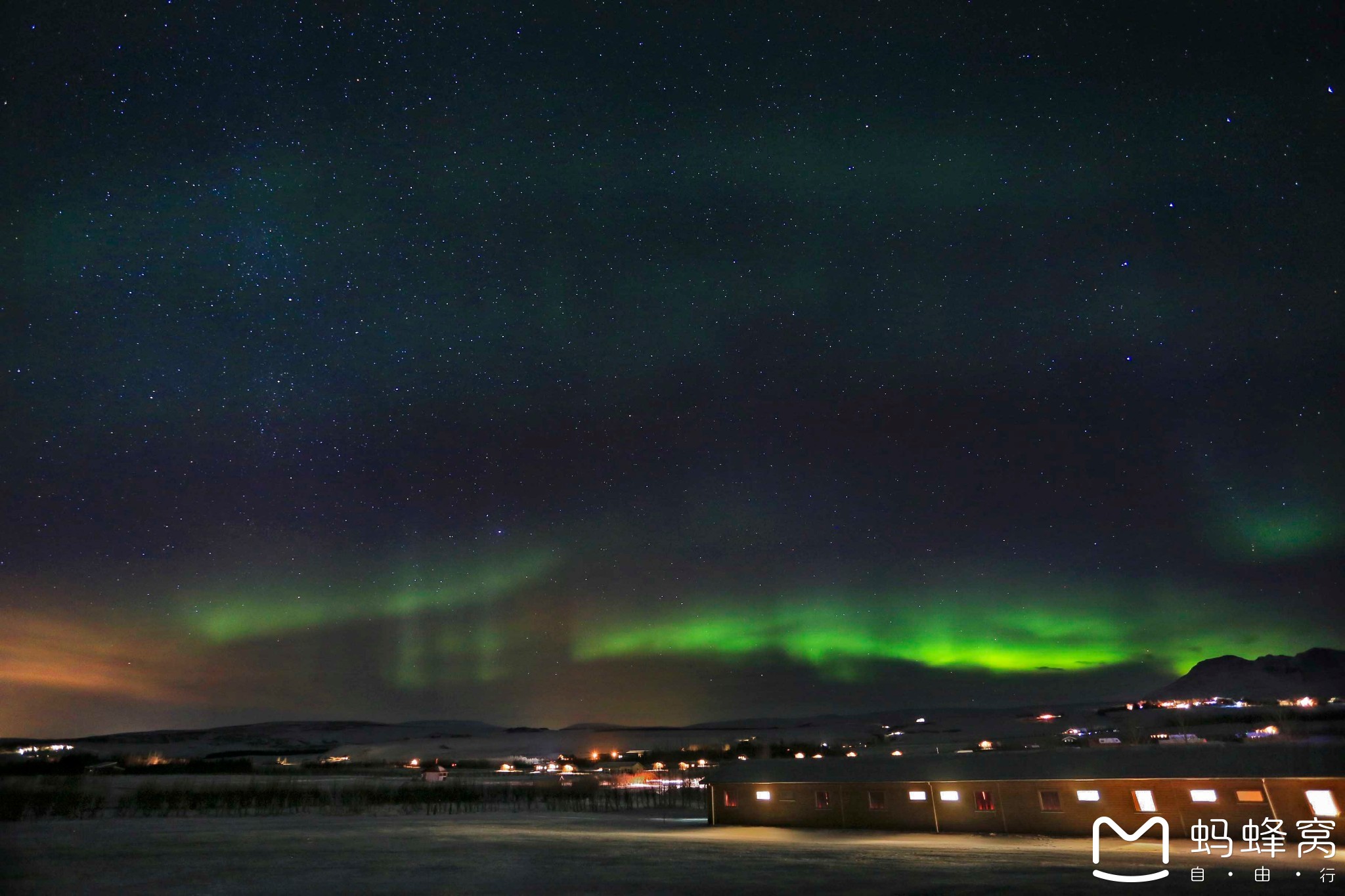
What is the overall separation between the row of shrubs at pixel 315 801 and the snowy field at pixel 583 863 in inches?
416

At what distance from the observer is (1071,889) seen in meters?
15.4

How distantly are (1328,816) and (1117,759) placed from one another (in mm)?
5003

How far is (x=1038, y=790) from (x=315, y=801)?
42409 millimetres

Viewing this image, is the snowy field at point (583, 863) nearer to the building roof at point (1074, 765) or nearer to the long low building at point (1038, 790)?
the long low building at point (1038, 790)

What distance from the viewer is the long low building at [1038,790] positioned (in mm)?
22766

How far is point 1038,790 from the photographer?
2745 centimetres

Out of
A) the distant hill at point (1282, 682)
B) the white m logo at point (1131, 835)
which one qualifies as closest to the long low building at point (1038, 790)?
the white m logo at point (1131, 835)

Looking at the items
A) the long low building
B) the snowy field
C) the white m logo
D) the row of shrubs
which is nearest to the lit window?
the long low building

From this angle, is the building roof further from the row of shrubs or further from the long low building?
the row of shrubs

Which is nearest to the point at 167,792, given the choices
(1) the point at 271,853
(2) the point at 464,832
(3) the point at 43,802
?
(3) the point at 43,802

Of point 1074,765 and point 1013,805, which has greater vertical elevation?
point 1074,765

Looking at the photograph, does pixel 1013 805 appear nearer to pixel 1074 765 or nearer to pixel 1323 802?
pixel 1074 765

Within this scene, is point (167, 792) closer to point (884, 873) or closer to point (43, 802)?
point (43, 802)

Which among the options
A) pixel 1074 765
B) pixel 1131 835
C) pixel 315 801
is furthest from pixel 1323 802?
pixel 315 801
